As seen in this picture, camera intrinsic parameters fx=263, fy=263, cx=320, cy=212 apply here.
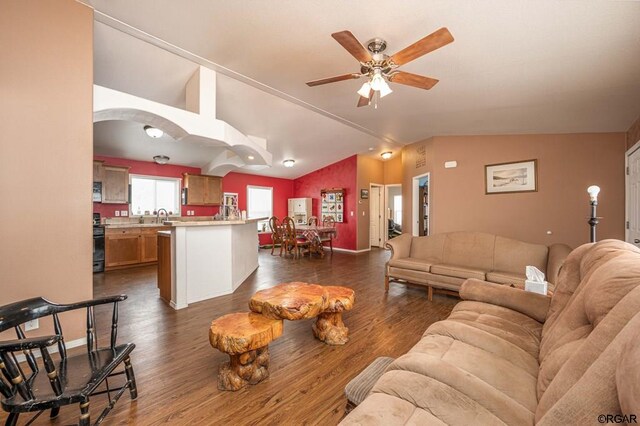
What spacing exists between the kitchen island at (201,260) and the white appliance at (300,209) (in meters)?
4.57

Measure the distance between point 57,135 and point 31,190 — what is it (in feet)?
1.60

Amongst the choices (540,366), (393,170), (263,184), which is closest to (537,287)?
(540,366)

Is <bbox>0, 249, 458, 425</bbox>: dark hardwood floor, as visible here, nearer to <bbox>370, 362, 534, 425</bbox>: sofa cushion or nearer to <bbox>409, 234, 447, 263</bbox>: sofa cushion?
<bbox>409, 234, 447, 263</bbox>: sofa cushion

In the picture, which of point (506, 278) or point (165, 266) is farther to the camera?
point (165, 266)

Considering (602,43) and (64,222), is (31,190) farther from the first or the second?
(602,43)

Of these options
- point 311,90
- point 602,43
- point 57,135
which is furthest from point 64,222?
point 602,43

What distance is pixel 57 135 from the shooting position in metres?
2.19

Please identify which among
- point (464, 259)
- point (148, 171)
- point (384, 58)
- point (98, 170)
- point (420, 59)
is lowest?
point (464, 259)

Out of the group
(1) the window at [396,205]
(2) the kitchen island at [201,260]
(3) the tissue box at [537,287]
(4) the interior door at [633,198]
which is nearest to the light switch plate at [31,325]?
(2) the kitchen island at [201,260]

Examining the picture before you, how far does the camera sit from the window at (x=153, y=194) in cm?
611

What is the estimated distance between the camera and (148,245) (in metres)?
5.65

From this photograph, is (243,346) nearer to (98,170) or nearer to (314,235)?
(314,235)

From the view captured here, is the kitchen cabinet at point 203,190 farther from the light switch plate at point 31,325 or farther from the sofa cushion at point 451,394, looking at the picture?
the sofa cushion at point 451,394

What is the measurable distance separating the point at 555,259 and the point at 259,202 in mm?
7378
